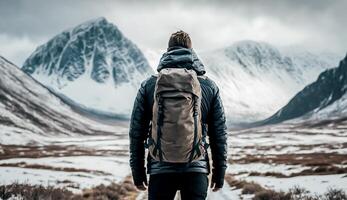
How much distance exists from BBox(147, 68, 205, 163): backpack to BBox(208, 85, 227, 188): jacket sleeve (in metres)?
0.41

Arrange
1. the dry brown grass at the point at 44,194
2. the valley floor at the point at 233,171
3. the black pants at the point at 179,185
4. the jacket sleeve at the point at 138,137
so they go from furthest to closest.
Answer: the valley floor at the point at 233,171 < the dry brown grass at the point at 44,194 < the jacket sleeve at the point at 138,137 < the black pants at the point at 179,185

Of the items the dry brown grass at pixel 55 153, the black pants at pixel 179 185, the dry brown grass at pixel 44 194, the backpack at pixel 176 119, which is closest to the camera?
the backpack at pixel 176 119

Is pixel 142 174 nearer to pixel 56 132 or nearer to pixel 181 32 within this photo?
pixel 181 32

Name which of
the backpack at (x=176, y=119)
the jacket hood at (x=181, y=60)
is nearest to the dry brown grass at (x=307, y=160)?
the jacket hood at (x=181, y=60)

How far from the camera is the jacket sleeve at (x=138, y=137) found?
6.46m

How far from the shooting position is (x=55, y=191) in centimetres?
1541

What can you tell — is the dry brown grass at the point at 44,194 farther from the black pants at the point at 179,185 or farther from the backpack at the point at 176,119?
the backpack at the point at 176,119

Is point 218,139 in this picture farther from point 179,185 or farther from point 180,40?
→ point 180,40

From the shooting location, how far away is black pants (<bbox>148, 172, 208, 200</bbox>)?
6.20m

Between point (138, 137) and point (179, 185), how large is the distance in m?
0.79

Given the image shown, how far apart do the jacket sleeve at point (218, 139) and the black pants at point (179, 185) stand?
32 cm

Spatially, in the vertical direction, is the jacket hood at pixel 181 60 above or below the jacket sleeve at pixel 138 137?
above

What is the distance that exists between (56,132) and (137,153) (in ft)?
631

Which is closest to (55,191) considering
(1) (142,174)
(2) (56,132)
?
(1) (142,174)
